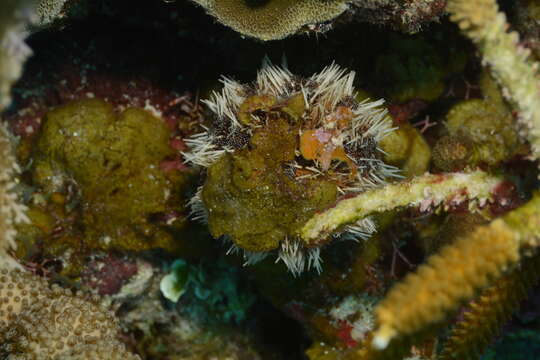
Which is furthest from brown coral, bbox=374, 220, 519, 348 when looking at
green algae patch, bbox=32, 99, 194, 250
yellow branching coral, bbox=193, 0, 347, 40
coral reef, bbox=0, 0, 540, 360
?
green algae patch, bbox=32, 99, 194, 250

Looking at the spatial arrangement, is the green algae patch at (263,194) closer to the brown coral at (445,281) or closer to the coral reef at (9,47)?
the brown coral at (445,281)

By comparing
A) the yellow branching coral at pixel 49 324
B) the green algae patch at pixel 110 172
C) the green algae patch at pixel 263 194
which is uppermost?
the green algae patch at pixel 263 194

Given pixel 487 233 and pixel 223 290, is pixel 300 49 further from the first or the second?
pixel 223 290

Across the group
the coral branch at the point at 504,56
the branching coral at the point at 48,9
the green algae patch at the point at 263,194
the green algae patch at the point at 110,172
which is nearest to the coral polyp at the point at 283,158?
the green algae patch at the point at 263,194

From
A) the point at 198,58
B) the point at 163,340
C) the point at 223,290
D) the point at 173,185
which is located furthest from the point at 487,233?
the point at 163,340

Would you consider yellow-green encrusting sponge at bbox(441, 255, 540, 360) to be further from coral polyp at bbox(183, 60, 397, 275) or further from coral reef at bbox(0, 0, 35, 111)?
coral reef at bbox(0, 0, 35, 111)
